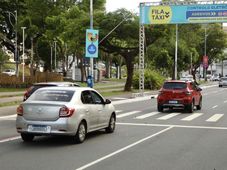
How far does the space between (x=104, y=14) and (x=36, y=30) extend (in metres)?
14.9

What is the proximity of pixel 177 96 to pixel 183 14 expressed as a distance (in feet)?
45.2

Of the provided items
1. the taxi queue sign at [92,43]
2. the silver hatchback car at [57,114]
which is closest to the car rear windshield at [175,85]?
the taxi queue sign at [92,43]

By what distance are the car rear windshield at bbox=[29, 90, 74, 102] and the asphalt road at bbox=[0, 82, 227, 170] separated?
112 centimetres

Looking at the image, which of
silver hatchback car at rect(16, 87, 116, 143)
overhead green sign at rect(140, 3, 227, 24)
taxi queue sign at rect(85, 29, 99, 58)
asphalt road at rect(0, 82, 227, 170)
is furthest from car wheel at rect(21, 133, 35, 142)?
overhead green sign at rect(140, 3, 227, 24)

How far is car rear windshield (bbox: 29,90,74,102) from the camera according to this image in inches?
511

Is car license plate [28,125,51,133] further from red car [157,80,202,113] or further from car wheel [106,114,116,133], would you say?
red car [157,80,202,113]

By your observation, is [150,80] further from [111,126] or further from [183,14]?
[111,126]

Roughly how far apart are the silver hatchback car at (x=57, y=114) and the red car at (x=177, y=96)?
11783 mm

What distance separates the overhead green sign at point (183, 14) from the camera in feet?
119

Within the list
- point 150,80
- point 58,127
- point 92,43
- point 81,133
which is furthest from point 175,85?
point 150,80

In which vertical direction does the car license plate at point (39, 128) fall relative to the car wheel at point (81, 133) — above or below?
above

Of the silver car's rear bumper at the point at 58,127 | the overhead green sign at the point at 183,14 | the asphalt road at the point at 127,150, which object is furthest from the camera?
the overhead green sign at the point at 183,14

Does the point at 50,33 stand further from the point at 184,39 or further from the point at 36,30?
the point at 184,39

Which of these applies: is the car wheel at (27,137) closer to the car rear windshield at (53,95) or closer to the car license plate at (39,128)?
the car license plate at (39,128)
